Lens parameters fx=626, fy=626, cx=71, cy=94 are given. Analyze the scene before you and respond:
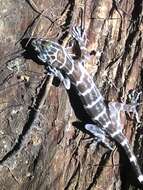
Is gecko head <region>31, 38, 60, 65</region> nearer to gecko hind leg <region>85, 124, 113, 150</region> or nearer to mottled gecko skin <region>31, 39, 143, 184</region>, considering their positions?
mottled gecko skin <region>31, 39, 143, 184</region>

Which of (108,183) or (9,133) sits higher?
(9,133)

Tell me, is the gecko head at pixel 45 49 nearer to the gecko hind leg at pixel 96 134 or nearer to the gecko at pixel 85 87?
the gecko at pixel 85 87

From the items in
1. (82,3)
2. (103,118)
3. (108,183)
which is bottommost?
(108,183)

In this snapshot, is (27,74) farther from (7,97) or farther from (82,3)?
(82,3)

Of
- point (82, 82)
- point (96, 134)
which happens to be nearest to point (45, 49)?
point (82, 82)

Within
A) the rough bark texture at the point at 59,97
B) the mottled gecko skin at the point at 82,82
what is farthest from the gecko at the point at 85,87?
the rough bark texture at the point at 59,97

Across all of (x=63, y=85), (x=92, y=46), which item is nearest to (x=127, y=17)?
(x=92, y=46)

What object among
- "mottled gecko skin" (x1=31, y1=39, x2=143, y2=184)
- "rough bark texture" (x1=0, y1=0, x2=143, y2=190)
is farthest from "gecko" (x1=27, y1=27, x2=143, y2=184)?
"rough bark texture" (x1=0, y1=0, x2=143, y2=190)

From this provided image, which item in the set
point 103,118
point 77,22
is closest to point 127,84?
point 103,118
